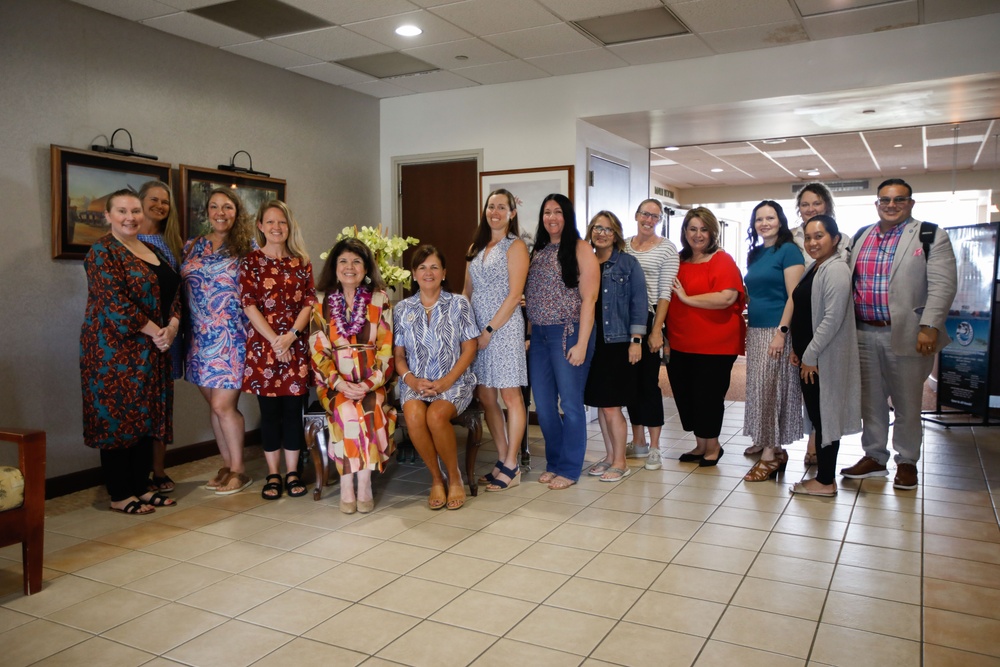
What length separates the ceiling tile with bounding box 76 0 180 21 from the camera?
14.2 feet

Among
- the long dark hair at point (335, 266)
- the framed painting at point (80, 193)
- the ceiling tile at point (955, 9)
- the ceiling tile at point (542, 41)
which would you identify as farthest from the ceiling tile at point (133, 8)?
the ceiling tile at point (955, 9)

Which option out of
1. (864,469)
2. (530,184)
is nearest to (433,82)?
(530,184)

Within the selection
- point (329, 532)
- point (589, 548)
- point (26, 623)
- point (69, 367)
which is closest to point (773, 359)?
point (589, 548)

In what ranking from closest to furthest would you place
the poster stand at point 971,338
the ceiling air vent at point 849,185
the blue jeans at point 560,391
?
the blue jeans at point 560,391 → the poster stand at point 971,338 → the ceiling air vent at point 849,185

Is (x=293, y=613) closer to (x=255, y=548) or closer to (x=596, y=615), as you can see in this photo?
(x=255, y=548)

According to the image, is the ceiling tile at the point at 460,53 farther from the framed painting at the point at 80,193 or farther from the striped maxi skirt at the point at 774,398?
the striped maxi skirt at the point at 774,398

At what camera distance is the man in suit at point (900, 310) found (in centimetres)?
391

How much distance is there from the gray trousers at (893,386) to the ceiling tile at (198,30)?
165 inches

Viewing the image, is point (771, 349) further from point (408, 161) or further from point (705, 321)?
point (408, 161)

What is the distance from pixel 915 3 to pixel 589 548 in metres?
3.62

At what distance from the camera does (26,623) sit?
8.68 feet

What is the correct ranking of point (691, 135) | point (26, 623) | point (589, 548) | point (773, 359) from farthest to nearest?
point (691, 135)
point (773, 359)
point (589, 548)
point (26, 623)

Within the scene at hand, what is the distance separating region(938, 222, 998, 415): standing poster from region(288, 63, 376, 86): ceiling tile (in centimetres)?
481

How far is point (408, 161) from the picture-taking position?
6.77m
